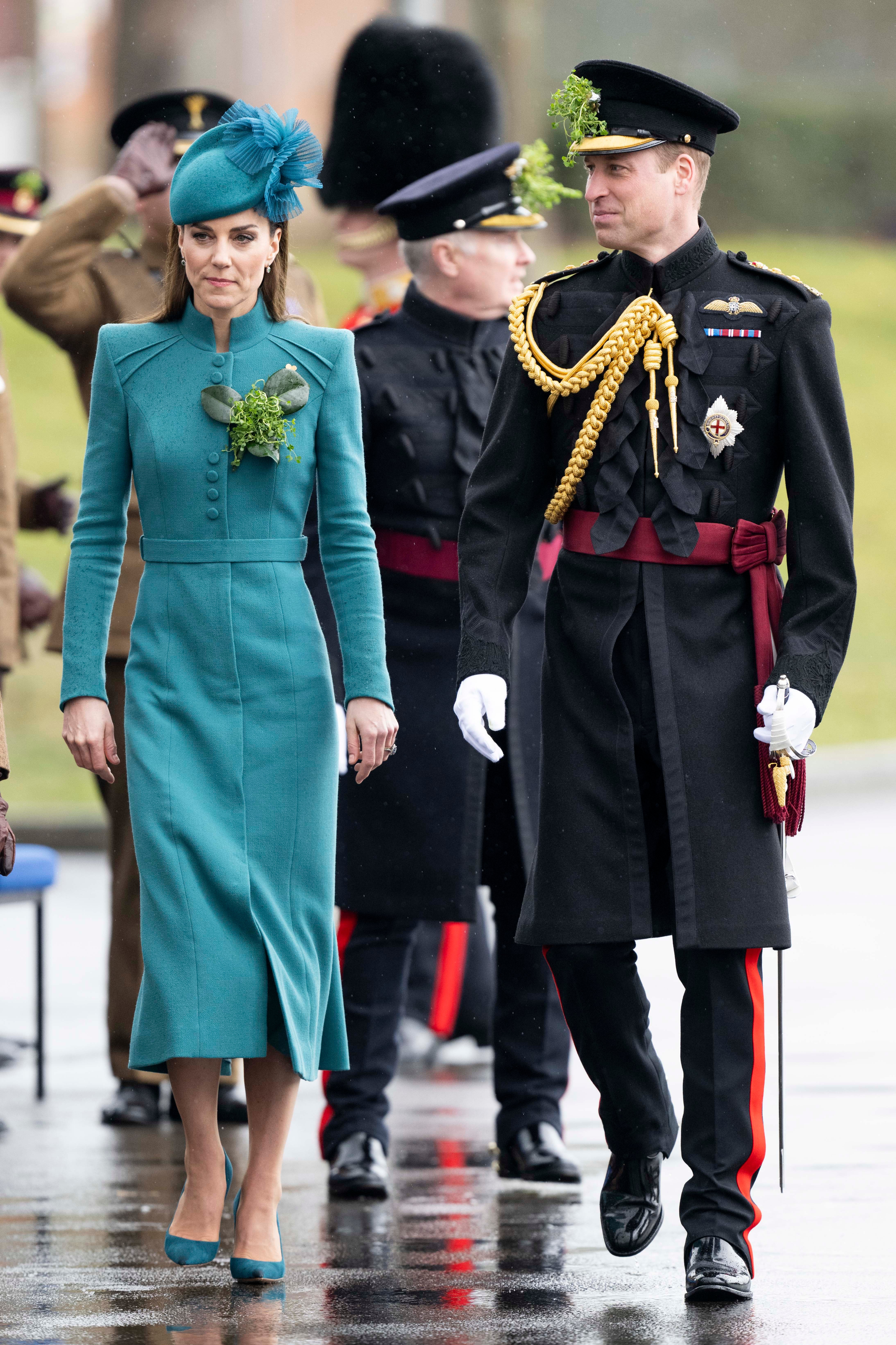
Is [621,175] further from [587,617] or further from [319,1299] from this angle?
[319,1299]

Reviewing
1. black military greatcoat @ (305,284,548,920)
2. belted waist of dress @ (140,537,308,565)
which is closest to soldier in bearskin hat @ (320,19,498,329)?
black military greatcoat @ (305,284,548,920)

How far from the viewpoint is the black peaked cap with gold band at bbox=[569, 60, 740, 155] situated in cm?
435

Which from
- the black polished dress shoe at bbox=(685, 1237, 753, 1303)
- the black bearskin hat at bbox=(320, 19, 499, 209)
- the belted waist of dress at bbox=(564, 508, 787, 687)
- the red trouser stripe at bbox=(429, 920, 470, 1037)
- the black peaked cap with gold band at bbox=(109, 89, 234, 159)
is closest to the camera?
the black polished dress shoe at bbox=(685, 1237, 753, 1303)

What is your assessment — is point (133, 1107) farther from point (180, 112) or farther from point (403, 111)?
point (403, 111)

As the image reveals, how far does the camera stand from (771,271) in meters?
4.41

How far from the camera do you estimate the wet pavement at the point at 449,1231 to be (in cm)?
402

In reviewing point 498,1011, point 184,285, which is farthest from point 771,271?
point 498,1011

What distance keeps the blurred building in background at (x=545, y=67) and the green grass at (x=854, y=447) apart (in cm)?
65

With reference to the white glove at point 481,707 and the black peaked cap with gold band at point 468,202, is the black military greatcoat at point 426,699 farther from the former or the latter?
the white glove at point 481,707

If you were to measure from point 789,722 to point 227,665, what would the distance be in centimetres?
94

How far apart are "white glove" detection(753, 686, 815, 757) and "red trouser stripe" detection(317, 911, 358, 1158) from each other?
58.1 inches

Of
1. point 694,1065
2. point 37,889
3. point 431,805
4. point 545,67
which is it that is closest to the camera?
point 694,1065

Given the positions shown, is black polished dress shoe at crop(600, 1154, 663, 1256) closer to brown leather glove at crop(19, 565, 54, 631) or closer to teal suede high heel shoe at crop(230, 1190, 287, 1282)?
teal suede high heel shoe at crop(230, 1190, 287, 1282)

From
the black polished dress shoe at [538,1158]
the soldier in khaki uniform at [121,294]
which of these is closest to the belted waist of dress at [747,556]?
the black polished dress shoe at [538,1158]
